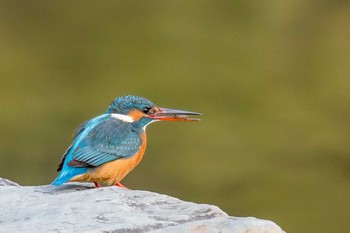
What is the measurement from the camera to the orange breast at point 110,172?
14.9 feet

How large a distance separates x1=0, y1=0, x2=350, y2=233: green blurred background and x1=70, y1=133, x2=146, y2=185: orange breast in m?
3.63

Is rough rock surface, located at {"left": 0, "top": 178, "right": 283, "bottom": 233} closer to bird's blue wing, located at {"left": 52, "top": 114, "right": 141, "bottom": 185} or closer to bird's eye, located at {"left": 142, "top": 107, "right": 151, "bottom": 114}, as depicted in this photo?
bird's blue wing, located at {"left": 52, "top": 114, "right": 141, "bottom": 185}

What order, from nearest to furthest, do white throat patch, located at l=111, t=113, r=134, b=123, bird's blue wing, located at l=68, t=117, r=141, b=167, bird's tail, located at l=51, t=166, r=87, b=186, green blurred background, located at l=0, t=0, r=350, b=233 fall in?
bird's tail, located at l=51, t=166, r=87, b=186
bird's blue wing, located at l=68, t=117, r=141, b=167
white throat patch, located at l=111, t=113, r=134, b=123
green blurred background, located at l=0, t=0, r=350, b=233

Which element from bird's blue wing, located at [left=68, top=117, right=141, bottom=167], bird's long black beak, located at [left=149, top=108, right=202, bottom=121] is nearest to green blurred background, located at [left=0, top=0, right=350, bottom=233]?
bird's long black beak, located at [left=149, top=108, right=202, bottom=121]

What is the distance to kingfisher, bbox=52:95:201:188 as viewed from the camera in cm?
450

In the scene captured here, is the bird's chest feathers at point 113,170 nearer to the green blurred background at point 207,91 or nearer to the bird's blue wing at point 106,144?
the bird's blue wing at point 106,144

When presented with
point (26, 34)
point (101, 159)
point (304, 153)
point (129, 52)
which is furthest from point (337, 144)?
point (101, 159)

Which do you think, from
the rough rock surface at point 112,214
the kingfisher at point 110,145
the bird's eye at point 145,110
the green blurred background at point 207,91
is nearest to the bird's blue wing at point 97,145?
the kingfisher at point 110,145

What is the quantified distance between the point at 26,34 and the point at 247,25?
182cm

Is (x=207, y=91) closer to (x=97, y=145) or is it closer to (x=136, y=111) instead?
(x=136, y=111)

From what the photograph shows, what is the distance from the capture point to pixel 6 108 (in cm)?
1050

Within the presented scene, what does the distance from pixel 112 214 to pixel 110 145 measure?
0.85 metres

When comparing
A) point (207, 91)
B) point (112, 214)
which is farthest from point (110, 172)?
point (207, 91)

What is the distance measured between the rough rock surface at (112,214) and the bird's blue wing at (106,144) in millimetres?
256
